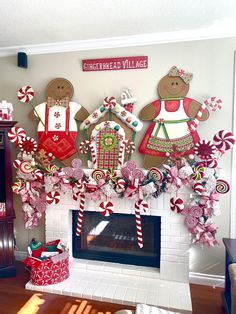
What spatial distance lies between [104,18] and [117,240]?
2.03 meters

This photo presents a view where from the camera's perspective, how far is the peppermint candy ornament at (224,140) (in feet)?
6.73

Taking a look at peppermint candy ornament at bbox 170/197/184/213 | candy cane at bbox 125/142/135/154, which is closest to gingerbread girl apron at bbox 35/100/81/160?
candy cane at bbox 125/142/135/154

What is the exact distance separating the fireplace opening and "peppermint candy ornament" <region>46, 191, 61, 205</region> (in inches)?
10.7

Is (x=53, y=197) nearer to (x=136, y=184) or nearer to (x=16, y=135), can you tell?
(x=16, y=135)

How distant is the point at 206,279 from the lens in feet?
7.88

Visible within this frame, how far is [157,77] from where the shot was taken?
2.40 meters

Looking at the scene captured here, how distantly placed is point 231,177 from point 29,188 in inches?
74.3

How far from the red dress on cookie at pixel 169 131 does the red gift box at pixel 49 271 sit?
1257mm

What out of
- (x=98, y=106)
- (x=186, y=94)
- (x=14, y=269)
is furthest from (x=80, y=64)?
(x=14, y=269)

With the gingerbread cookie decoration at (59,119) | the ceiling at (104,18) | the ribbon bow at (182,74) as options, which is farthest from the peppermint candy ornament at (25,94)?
the ribbon bow at (182,74)

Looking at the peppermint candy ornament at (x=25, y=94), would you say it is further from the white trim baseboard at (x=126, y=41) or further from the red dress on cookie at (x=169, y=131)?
the red dress on cookie at (x=169, y=131)

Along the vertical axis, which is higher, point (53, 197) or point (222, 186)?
point (222, 186)

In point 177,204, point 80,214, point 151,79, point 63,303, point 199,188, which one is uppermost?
point 151,79

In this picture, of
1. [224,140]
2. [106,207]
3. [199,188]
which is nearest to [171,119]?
[224,140]
